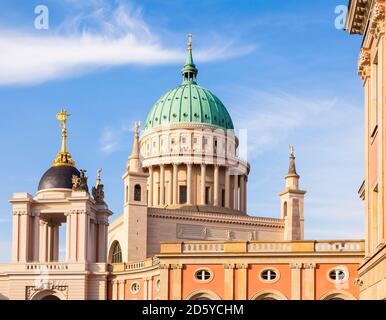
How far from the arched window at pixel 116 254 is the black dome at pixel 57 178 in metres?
21.5

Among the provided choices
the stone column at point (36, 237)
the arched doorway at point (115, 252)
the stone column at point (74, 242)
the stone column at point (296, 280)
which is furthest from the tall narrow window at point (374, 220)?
the arched doorway at point (115, 252)

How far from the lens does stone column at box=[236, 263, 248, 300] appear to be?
7375 cm

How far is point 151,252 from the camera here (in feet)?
358

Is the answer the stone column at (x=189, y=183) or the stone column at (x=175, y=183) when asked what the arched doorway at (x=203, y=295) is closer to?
the stone column at (x=189, y=183)

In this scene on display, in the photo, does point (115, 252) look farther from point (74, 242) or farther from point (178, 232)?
point (74, 242)

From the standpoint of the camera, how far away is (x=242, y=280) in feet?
243

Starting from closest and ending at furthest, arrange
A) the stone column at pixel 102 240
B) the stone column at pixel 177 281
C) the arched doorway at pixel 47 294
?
the stone column at pixel 177 281 < the arched doorway at pixel 47 294 < the stone column at pixel 102 240

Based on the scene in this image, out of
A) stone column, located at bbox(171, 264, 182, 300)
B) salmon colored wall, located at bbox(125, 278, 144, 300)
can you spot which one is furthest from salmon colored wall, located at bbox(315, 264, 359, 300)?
salmon colored wall, located at bbox(125, 278, 144, 300)

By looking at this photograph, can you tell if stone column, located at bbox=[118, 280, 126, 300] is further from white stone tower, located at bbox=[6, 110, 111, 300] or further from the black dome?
the black dome

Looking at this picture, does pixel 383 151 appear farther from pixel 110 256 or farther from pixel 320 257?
pixel 110 256

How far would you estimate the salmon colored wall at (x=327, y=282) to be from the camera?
72312mm
